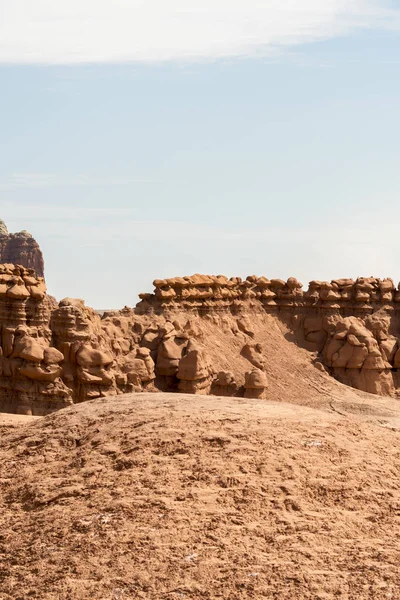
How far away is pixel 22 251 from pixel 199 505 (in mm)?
62006

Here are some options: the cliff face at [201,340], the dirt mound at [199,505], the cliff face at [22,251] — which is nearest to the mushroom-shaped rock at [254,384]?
the cliff face at [201,340]

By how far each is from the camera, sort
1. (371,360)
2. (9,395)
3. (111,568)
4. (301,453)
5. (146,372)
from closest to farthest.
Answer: (111,568), (301,453), (9,395), (146,372), (371,360)

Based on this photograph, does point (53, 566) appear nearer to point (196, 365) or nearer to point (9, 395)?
point (9, 395)

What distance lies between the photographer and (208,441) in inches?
418

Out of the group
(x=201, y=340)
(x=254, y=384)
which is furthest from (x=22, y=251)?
(x=254, y=384)

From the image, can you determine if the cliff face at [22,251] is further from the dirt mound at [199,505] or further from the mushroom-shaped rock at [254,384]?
the dirt mound at [199,505]

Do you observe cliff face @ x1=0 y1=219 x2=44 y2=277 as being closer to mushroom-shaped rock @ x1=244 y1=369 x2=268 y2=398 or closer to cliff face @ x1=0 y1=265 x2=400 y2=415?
cliff face @ x1=0 y1=265 x2=400 y2=415

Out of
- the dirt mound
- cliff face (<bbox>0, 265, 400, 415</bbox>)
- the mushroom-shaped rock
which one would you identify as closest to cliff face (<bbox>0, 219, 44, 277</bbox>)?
cliff face (<bbox>0, 265, 400, 415</bbox>)

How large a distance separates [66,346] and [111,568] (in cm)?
1323

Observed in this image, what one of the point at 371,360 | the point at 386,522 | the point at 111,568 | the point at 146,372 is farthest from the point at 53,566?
the point at 371,360

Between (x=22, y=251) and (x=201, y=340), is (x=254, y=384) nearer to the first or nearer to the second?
(x=201, y=340)

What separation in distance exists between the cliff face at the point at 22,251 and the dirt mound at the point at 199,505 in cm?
5833

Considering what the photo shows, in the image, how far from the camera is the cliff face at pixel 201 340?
69.4 feet

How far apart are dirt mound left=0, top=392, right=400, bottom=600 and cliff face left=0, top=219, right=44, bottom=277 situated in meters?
58.3
